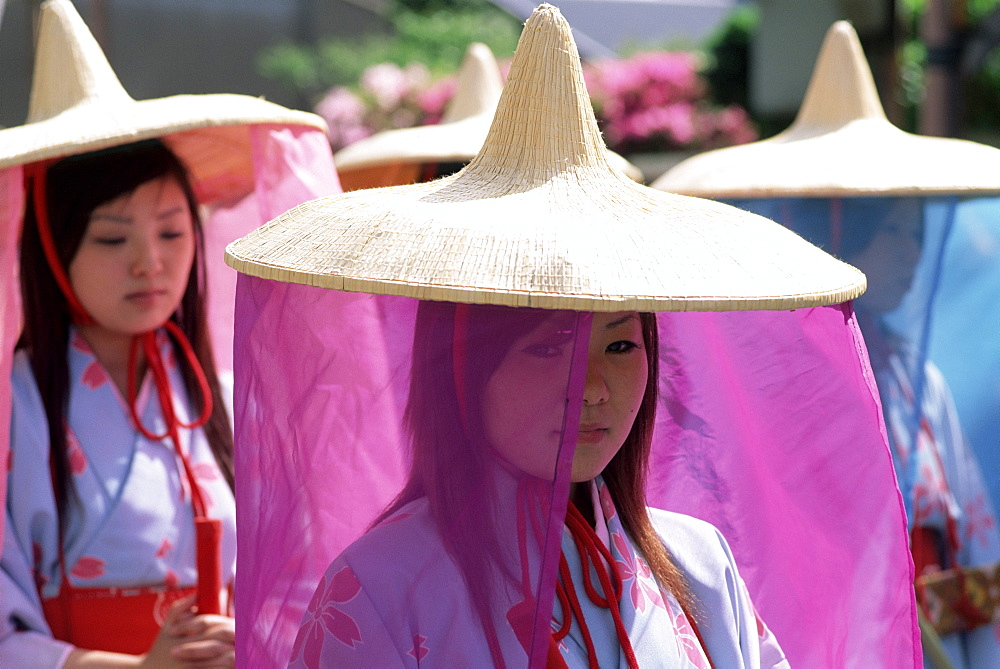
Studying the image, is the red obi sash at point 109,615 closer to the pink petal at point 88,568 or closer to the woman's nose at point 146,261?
the pink petal at point 88,568

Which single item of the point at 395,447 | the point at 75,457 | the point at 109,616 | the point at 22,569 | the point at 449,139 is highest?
the point at 449,139

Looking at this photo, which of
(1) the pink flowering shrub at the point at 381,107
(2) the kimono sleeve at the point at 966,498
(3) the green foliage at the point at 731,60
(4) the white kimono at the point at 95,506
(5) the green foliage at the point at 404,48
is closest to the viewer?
(4) the white kimono at the point at 95,506

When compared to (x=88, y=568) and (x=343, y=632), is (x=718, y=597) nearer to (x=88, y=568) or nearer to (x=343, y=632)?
(x=343, y=632)

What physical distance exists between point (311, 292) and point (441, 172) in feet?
5.69

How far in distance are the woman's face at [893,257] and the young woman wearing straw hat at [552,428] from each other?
95 centimetres

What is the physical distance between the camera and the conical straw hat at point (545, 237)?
92 cm

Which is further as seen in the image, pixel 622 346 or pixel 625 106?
pixel 625 106

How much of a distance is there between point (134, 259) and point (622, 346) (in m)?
0.99

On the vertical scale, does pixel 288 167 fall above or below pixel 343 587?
above

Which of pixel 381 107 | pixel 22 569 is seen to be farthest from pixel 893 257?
pixel 381 107

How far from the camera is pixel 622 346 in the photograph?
1133mm

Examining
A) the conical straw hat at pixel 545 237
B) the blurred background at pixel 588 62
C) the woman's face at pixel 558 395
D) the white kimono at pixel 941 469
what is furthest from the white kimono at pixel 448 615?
the blurred background at pixel 588 62

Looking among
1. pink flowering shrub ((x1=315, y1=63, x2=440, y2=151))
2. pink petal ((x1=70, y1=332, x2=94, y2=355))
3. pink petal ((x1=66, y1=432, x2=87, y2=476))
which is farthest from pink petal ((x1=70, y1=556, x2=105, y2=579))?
pink flowering shrub ((x1=315, y1=63, x2=440, y2=151))

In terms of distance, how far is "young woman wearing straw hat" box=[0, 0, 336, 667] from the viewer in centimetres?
161
